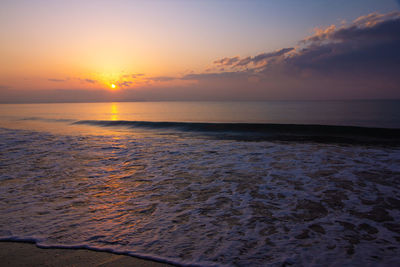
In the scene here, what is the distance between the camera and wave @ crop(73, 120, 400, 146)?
1438cm

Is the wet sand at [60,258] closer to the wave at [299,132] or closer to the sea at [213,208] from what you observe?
the sea at [213,208]

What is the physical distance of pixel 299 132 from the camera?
17.6 m

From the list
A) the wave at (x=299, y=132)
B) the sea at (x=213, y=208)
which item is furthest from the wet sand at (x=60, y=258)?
the wave at (x=299, y=132)

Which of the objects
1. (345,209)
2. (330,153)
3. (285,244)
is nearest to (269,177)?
(345,209)

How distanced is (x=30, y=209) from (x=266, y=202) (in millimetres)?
4628

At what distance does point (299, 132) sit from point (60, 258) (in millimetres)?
17356

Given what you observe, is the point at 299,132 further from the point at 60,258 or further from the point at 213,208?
the point at 60,258

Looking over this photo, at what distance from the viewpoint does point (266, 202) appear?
4.91 meters

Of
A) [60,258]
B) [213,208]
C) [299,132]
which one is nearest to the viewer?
[60,258]

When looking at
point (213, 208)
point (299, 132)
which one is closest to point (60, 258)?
point (213, 208)

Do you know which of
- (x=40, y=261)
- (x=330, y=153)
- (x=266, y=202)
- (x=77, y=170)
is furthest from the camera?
(x=330, y=153)

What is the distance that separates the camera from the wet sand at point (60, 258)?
290 centimetres

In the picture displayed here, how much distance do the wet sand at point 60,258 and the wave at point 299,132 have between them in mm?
12682

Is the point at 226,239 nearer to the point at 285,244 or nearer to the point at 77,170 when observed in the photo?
the point at 285,244
